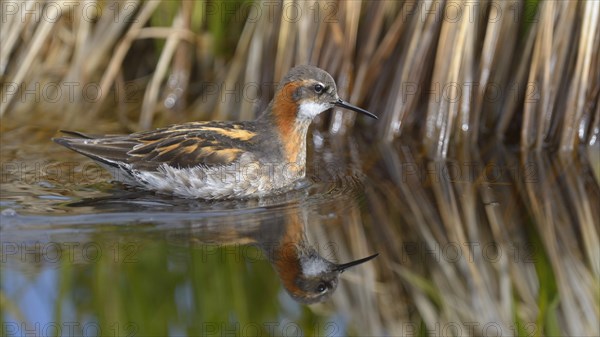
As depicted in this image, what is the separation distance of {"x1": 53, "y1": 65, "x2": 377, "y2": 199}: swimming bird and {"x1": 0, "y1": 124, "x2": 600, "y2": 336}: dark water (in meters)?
0.13

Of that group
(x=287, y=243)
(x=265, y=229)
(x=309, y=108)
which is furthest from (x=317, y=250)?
(x=309, y=108)

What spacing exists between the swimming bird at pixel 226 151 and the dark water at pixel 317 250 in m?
0.13

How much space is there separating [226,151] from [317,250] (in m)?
1.13

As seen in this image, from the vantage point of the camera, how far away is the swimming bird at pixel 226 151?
259 inches

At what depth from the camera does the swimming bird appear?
6590 millimetres

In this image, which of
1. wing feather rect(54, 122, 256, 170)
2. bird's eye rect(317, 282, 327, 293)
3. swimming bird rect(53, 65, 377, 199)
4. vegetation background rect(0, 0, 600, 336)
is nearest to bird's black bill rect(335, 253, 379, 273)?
bird's eye rect(317, 282, 327, 293)

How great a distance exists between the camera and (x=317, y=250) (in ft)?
19.3

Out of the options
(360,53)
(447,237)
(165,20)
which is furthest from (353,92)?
(447,237)

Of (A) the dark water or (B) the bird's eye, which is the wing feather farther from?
(B) the bird's eye

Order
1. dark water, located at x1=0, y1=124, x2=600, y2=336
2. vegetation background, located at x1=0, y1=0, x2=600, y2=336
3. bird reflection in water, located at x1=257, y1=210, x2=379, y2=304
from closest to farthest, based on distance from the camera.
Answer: dark water, located at x1=0, y1=124, x2=600, y2=336, bird reflection in water, located at x1=257, y1=210, x2=379, y2=304, vegetation background, located at x1=0, y1=0, x2=600, y2=336

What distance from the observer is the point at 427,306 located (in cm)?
526

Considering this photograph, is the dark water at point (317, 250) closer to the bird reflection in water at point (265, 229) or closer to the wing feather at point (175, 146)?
the bird reflection in water at point (265, 229)

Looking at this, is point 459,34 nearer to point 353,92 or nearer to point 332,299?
point 353,92

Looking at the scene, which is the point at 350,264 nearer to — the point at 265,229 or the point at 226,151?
the point at 265,229
